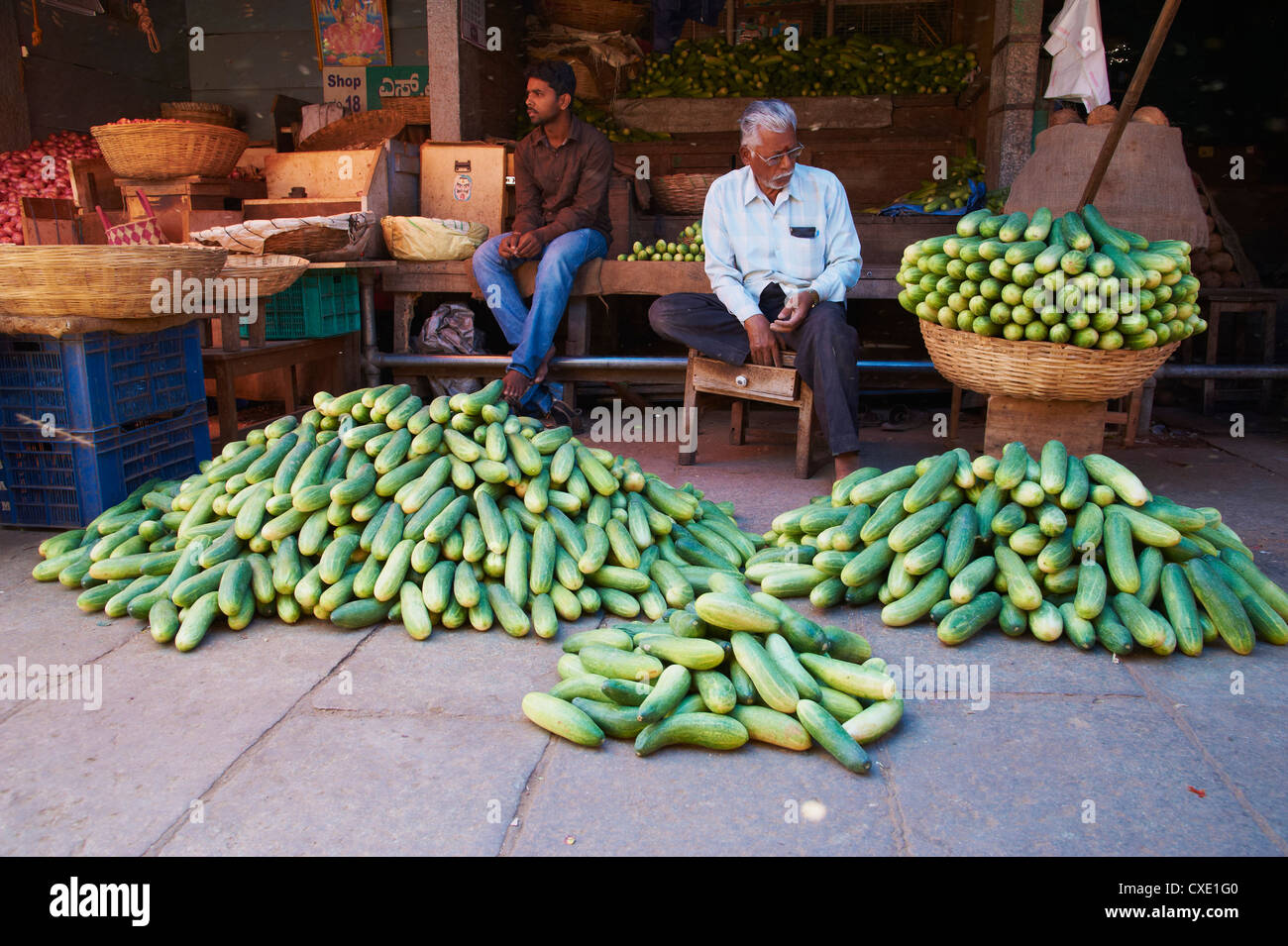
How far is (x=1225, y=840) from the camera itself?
2.14 meters

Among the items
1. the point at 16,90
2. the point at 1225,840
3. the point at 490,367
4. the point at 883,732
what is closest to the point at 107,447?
the point at 490,367

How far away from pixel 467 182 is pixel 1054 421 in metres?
4.84

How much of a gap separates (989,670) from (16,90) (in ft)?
33.8

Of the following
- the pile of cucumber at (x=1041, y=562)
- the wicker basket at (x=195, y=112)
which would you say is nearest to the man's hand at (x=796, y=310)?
the pile of cucumber at (x=1041, y=562)

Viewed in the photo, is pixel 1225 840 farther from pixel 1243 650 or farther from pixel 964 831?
pixel 1243 650

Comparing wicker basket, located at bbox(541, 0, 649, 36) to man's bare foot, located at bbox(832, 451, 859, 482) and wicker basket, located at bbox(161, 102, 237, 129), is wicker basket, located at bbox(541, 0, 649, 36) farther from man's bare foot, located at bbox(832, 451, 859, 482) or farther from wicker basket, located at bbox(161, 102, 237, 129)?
man's bare foot, located at bbox(832, 451, 859, 482)

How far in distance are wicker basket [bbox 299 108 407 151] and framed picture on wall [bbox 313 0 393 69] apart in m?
1.84

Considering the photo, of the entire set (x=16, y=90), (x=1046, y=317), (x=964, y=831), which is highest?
(x=16, y=90)

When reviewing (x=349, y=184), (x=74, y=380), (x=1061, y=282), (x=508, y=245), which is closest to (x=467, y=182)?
(x=349, y=184)

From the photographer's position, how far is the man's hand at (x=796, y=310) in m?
5.05

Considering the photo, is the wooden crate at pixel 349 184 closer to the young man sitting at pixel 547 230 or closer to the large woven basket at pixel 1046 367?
the young man sitting at pixel 547 230

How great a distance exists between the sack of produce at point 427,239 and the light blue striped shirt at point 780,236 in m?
2.13

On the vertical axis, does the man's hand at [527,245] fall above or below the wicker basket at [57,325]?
above

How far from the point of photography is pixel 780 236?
5.45 meters
